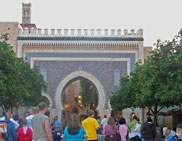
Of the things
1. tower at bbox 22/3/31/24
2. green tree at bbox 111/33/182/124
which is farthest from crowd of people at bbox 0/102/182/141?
tower at bbox 22/3/31/24

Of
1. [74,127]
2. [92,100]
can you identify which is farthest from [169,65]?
[92,100]

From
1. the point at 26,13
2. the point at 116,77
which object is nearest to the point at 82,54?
the point at 116,77

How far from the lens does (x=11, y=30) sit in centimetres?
3023

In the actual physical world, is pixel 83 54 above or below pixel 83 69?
above

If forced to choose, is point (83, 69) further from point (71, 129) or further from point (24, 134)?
point (71, 129)

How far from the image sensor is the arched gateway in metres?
29.7

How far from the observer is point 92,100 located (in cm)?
4503

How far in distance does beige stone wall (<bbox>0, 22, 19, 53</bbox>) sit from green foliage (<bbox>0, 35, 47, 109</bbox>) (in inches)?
242

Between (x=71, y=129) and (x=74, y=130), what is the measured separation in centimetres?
Answer: 6

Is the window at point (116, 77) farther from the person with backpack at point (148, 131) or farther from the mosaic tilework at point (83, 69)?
the person with backpack at point (148, 131)

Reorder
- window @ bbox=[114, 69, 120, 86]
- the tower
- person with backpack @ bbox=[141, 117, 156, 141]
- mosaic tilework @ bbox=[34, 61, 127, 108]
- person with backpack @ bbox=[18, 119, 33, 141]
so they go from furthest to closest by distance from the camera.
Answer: the tower, window @ bbox=[114, 69, 120, 86], mosaic tilework @ bbox=[34, 61, 127, 108], person with backpack @ bbox=[141, 117, 156, 141], person with backpack @ bbox=[18, 119, 33, 141]

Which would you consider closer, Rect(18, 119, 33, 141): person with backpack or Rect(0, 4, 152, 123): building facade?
Rect(18, 119, 33, 141): person with backpack

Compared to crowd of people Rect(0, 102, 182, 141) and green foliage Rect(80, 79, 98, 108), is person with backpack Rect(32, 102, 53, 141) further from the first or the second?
green foliage Rect(80, 79, 98, 108)

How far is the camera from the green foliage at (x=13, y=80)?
18453mm
